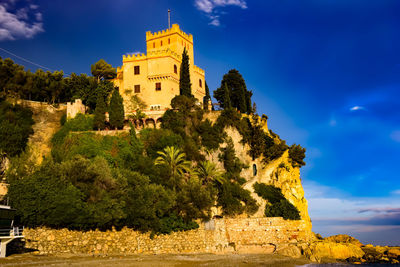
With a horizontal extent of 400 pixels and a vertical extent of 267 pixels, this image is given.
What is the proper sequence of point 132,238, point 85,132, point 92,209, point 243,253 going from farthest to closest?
point 85,132 → point 243,253 → point 132,238 → point 92,209

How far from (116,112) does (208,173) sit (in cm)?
1324

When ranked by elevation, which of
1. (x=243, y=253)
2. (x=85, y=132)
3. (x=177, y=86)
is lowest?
(x=243, y=253)

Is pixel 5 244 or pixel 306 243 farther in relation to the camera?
pixel 306 243

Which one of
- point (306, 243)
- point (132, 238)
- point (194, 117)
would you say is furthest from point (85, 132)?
point (306, 243)

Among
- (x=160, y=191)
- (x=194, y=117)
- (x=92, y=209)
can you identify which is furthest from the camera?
(x=194, y=117)

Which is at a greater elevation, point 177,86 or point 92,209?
point 177,86

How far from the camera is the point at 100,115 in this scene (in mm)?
44688

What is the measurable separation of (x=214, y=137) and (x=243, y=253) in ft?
45.3

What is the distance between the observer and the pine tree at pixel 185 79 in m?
49.3

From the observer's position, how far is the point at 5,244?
78.6 ft

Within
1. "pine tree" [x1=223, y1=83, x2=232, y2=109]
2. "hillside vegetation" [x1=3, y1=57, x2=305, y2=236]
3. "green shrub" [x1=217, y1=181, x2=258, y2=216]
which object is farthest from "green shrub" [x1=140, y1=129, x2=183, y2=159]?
"pine tree" [x1=223, y1=83, x2=232, y2=109]

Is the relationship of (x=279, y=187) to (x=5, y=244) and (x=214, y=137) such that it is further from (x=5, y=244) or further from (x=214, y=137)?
(x=5, y=244)

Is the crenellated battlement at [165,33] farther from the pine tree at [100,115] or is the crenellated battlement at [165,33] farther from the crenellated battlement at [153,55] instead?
the pine tree at [100,115]

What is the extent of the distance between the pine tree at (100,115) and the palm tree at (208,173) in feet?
41.0
